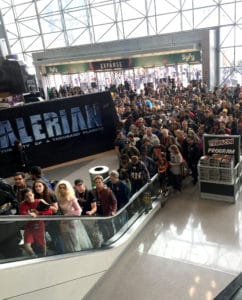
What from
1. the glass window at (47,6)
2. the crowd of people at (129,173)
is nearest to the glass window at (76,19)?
the glass window at (47,6)

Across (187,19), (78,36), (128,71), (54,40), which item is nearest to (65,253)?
(128,71)

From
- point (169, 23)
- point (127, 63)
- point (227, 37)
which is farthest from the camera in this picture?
point (169, 23)

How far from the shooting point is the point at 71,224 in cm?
474

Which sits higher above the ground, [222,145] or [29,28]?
[29,28]

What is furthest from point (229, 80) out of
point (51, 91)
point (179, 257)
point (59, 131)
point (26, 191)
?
point (26, 191)

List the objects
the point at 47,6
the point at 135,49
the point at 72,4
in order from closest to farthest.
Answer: the point at 135,49 → the point at 72,4 → the point at 47,6

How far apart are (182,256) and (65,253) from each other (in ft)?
7.15

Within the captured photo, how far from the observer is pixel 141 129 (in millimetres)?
9477

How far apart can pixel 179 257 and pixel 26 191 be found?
2.94 metres

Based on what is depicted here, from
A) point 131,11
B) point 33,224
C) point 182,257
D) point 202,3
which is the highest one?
point 131,11

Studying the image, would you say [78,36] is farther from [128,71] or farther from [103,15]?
[128,71]

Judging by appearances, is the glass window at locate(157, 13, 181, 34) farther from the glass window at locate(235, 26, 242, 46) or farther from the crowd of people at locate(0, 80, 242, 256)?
the crowd of people at locate(0, 80, 242, 256)

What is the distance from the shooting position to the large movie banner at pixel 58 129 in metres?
9.59

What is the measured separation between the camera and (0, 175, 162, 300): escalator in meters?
3.81
